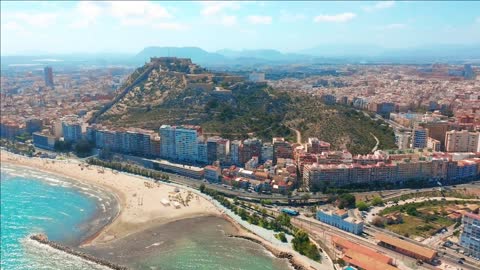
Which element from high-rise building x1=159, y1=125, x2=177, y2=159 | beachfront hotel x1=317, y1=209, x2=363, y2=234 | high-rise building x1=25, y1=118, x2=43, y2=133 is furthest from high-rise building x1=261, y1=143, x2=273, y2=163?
high-rise building x1=25, y1=118, x2=43, y2=133

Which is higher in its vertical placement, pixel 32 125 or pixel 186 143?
pixel 186 143

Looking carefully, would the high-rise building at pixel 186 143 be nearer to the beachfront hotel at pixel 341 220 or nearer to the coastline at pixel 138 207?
the coastline at pixel 138 207

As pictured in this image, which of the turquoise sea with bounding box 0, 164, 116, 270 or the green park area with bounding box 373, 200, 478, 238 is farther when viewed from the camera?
the green park area with bounding box 373, 200, 478, 238

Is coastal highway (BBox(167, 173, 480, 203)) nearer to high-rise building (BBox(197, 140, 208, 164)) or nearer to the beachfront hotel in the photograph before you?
the beachfront hotel

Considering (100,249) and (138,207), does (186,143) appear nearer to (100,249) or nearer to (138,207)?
(138,207)

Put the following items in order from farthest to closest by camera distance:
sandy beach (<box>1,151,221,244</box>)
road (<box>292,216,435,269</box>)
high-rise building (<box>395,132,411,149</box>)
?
high-rise building (<box>395,132,411,149</box>) → sandy beach (<box>1,151,221,244</box>) → road (<box>292,216,435,269</box>)

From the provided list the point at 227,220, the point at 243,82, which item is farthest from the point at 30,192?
A: the point at 243,82

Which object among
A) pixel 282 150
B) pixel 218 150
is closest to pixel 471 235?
pixel 282 150

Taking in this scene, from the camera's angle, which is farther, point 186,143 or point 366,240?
point 186,143
